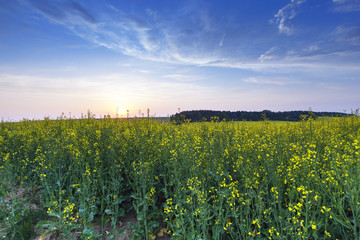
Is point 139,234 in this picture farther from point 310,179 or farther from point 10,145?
point 10,145

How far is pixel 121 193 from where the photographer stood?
19.1 ft

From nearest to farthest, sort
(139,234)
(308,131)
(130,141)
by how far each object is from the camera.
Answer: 1. (139,234)
2. (130,141)
3. (308,131)

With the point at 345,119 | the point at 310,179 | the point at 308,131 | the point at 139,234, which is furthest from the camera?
the point at 345,119

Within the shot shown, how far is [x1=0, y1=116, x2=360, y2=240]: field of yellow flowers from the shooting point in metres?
3.67

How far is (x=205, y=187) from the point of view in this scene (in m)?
4.90

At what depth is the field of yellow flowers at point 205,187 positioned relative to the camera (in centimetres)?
367

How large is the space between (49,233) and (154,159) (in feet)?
9.81

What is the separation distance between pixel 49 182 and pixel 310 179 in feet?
21.9

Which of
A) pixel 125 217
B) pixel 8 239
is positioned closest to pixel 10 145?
pixel 8 239

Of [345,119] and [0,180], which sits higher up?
[345,119]

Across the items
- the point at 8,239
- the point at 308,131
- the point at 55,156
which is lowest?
the point at 8,239

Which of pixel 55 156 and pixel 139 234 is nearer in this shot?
pixel 139 234

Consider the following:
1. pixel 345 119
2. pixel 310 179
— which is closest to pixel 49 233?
pixel 310 179

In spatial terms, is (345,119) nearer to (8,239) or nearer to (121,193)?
(121,193)
